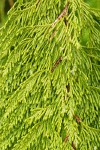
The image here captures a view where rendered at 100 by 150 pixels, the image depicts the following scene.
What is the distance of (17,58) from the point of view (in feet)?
6.23

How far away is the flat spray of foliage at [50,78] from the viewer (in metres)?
1.73

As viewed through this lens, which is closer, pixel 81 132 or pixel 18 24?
pixel 81 132

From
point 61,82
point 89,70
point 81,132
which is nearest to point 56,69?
point 61,82

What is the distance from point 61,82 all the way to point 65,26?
0.27 metres

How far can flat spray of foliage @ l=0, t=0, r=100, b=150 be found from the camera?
5.67 feet

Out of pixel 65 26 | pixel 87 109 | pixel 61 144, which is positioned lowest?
pixel 61 144

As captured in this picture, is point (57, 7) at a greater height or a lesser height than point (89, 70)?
greater

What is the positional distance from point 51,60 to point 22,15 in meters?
0.33

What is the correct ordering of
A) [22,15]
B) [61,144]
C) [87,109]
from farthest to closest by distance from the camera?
[22,15]
[87,109]
[61,144]

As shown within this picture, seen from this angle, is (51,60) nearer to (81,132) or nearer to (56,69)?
(56,69)

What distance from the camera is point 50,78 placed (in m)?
1.77

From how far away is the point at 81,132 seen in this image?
69.7 inches

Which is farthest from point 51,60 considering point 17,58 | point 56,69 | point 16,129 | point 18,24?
point 16,129

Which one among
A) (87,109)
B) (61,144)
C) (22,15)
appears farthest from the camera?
(22,15)
